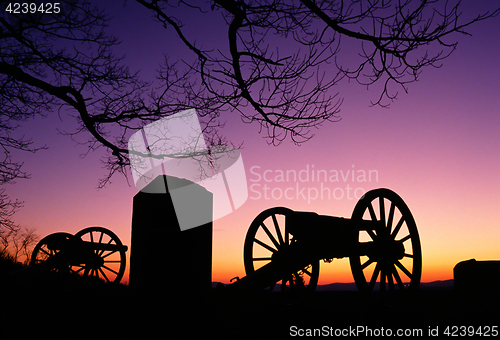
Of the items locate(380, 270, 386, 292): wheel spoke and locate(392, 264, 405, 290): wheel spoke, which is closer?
locate(380, 270, 386, 292): wheel spoke

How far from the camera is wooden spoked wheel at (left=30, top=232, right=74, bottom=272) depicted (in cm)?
797

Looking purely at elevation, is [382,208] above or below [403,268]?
above

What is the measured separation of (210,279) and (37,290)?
3.01 m

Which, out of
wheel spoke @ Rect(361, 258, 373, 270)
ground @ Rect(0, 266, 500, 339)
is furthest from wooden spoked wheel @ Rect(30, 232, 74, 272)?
wheel spoke @ Rect(361, 258, 373, 270)

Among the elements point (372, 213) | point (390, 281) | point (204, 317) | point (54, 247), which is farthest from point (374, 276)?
point (54, 247)

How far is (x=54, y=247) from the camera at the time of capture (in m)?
8.18

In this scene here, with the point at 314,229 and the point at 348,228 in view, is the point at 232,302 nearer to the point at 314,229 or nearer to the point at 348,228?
the point at 314,229

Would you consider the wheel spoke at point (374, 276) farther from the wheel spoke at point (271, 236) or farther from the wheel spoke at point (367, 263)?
the wheel spoke at point (271, 236)

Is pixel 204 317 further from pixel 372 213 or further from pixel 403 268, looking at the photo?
pixel 403 268

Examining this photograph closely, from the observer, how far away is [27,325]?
12.3 ft

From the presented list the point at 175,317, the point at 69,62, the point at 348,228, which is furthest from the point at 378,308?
the point at 69,62

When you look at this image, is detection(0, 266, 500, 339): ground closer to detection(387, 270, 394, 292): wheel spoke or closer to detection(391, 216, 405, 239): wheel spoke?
detection(387, 270, 394, 292): wheel spoke

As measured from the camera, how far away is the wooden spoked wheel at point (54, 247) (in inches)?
314

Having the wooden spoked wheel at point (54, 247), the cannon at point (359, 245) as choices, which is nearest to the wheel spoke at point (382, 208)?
the cannon at point (359, 245)
